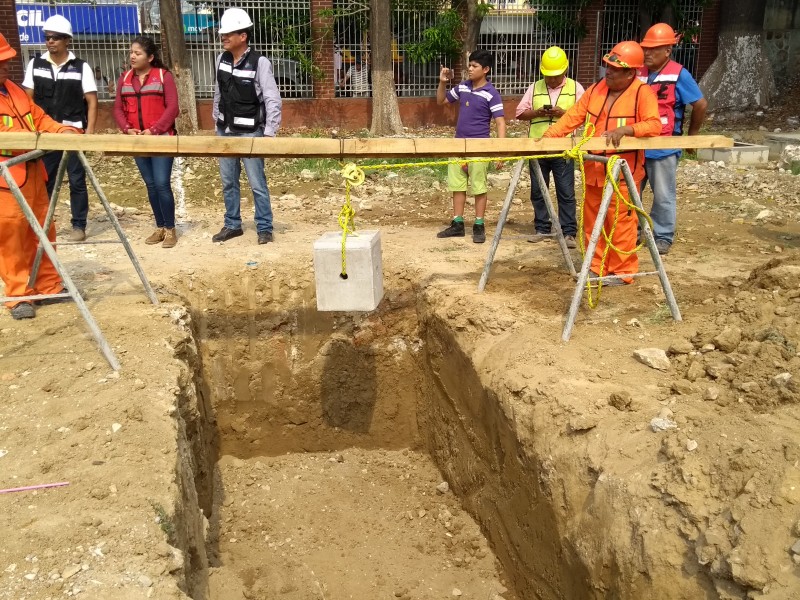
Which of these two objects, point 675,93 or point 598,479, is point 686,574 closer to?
point 598,479

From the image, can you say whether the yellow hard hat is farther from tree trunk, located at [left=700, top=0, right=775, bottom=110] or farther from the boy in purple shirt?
tree trunk, located at [left=700, top=0, right=775, bottom=110]

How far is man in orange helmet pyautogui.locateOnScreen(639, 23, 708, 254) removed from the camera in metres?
6.11

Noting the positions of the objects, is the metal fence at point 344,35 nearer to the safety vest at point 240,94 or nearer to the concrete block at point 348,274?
the safety vest at point 240,94

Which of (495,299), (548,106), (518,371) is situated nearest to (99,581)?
(518,371)

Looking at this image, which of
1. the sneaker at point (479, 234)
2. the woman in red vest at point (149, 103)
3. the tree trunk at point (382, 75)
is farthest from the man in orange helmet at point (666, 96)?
the tree trunk at point (382, 75)

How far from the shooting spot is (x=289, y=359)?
655cm

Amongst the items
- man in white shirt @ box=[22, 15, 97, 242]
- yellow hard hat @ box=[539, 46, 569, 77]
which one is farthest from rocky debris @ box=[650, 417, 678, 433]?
man in white shirt @ box=[22, 15, 97, 242]

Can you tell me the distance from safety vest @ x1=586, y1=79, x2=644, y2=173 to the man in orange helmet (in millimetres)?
795

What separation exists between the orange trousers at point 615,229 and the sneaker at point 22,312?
4.05 m

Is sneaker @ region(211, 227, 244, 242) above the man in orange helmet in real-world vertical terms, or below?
below

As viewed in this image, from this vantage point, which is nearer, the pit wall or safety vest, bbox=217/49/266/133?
the pit wall

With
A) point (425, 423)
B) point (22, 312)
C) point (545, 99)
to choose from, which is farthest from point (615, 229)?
point (22, 312)

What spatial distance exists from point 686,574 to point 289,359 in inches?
160

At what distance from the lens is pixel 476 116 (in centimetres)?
682
